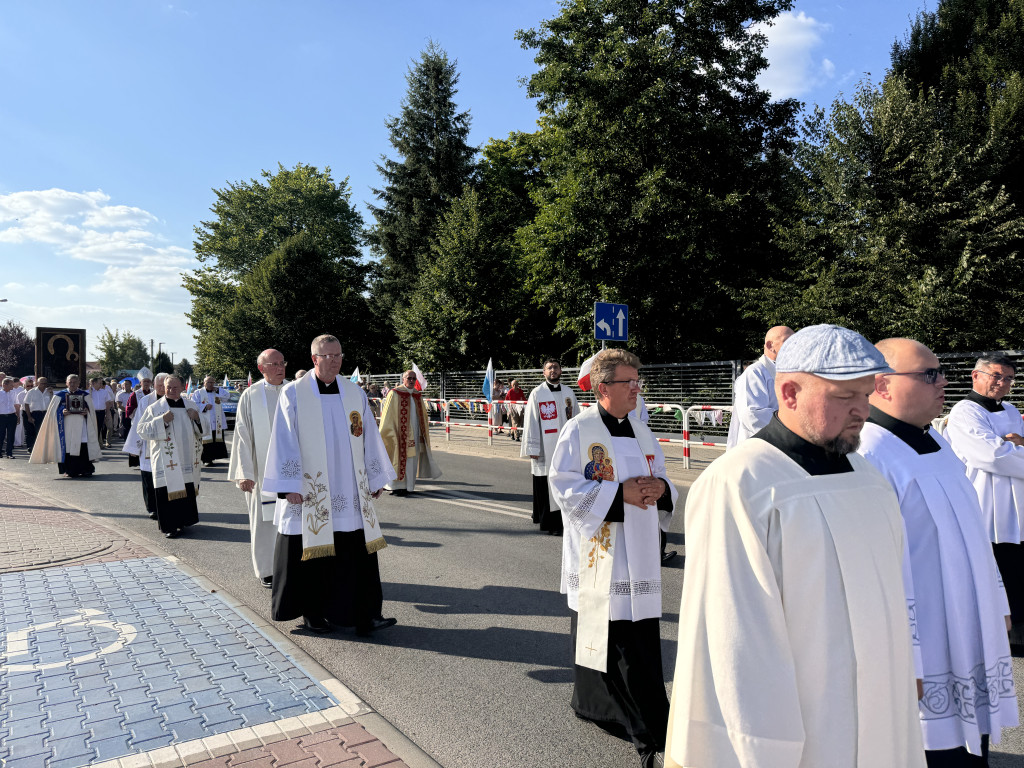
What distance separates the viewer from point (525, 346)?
33.2 metres

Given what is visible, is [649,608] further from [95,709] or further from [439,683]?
[95,709]

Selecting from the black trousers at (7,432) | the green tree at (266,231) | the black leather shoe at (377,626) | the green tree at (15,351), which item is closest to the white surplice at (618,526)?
the black leather shoe at (377,626)

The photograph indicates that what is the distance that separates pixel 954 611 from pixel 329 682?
3314 millimetres

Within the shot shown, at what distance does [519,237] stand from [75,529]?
64.9 feet

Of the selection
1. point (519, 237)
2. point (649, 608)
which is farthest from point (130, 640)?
point (519, 237)

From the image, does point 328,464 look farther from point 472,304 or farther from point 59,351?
point 472,304

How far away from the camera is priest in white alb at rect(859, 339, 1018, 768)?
267cm

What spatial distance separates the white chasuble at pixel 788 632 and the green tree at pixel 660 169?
21.3m

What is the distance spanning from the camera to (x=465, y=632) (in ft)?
17.9

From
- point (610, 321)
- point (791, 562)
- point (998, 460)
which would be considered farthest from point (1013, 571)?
point (610, 321)

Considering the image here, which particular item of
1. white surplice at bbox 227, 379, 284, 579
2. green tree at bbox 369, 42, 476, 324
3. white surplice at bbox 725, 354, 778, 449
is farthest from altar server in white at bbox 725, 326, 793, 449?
green tree at bbox 369, 42, 476, 324

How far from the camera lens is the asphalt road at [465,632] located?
12.4 ft

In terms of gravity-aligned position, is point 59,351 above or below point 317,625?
above

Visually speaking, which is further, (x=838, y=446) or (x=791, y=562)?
(x=838, y=446)
